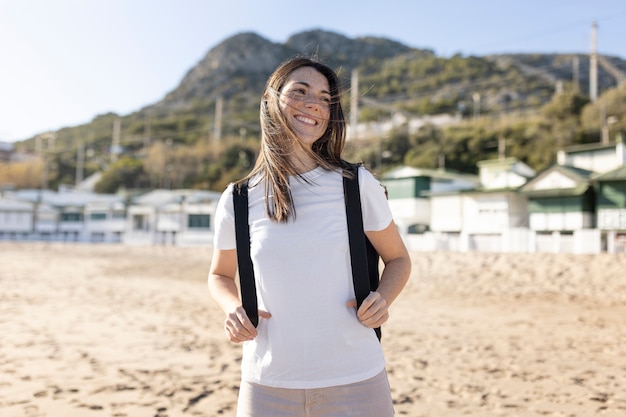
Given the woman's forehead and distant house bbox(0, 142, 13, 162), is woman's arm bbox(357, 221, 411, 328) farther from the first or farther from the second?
distant house bbox(0, 142, 13, 162)

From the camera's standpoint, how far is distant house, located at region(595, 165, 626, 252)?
2133 cm

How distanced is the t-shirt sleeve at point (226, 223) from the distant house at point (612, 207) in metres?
23.5

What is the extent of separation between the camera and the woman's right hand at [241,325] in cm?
143

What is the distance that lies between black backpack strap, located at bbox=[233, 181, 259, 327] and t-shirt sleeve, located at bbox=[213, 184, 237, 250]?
0.04 meters

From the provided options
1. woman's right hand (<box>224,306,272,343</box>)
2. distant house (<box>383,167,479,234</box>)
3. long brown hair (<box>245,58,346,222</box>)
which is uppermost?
distant house (<box>383,167,479,234</box>)

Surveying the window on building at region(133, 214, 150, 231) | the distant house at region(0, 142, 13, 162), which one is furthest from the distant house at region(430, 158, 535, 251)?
the distant house at region(0, 142, 13, 162)

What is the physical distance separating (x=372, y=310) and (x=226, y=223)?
55 centimetres

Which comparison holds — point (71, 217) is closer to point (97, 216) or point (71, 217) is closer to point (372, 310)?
point (97, 216)

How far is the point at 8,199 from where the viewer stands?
45.9 meters

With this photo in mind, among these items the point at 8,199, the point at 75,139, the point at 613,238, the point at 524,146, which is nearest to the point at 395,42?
the point at 75,139

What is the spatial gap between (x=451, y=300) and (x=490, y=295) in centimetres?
Result: 178

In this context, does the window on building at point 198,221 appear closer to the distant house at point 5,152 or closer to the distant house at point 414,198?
the distant house at point 414,198

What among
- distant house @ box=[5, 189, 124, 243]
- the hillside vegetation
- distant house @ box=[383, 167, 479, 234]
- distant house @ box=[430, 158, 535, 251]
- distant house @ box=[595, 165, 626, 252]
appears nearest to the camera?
distant house @ box=[595, 165, 626, 252]

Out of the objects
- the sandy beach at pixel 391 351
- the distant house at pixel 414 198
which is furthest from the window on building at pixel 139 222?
the sandy beach at pixel 391 351
